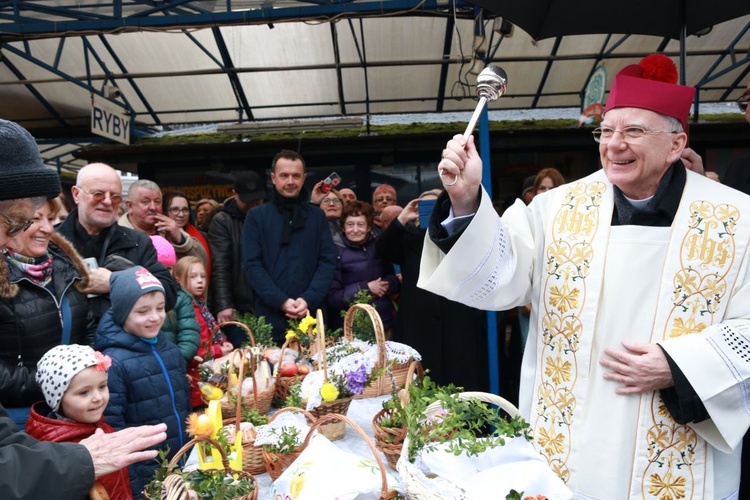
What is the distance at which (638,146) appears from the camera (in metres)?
1.77

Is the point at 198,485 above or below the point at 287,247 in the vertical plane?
below

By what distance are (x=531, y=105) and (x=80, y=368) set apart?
8008 mm

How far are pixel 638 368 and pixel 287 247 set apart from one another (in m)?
2.74

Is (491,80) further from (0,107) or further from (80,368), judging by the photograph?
(0,107)

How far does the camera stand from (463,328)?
3729mm

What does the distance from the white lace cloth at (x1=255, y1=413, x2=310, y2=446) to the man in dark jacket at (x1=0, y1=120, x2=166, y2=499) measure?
0.64 meters

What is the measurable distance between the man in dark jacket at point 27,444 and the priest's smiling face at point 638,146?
5.17 ft

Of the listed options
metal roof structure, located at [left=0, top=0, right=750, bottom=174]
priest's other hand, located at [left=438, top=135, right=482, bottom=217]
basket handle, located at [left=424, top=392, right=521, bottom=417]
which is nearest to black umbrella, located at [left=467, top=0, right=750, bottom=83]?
priest's other hand, located at [left=438, top=135, right=482, bottom=217]

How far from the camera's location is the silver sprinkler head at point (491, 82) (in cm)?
158

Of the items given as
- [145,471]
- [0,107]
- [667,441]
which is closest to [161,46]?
[0,107]

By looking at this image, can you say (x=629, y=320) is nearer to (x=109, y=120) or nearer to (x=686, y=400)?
(x=686, y=400)

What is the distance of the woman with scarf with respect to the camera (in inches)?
86.1

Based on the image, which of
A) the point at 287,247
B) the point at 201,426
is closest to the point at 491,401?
the point at 201,426

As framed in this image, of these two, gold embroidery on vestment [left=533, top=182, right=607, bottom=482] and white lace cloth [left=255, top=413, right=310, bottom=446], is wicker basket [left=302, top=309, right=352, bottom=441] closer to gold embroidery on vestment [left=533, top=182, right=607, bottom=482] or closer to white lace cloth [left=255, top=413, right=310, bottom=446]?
white lace cloth [left=255, top=413, right=310, bottom=446]
